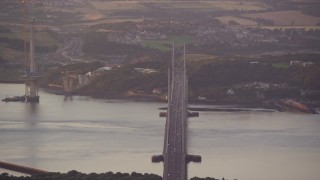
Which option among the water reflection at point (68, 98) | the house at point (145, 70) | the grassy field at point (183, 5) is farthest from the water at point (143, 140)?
the grassy field at point (183, 5)

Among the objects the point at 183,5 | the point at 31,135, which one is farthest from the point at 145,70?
the point at 183,5

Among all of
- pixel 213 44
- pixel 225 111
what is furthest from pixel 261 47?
pixel 225 111

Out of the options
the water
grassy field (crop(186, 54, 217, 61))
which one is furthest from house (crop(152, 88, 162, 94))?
grassy field (crop(186, 54, 217, 61))

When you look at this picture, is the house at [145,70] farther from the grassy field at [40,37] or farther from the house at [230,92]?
the grassy field at [40,37]

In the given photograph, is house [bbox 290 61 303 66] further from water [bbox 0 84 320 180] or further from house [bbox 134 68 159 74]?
water [bbox 0 84 320 180]

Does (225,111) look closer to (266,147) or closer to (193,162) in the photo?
(266,147)

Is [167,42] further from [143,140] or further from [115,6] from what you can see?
[143,140]
